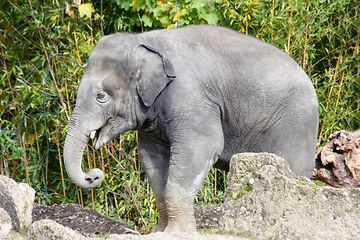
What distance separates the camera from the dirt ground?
5363 mm

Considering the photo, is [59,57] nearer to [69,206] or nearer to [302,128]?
[69,206]

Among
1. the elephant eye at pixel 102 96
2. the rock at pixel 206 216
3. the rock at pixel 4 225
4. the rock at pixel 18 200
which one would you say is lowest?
the rock at pixel 206 216

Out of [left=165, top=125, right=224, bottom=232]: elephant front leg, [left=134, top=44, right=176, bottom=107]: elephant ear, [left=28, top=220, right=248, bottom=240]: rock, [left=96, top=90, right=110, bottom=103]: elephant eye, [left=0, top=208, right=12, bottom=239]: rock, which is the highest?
[left=134, top=44, right=176, bottom=107]: elephant ear

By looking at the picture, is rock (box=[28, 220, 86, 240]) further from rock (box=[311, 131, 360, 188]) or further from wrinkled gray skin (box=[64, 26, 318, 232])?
rock (box=[311, 131, 360, 188])

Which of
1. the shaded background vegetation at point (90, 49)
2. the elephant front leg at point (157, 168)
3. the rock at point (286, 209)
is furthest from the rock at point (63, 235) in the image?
the shaded background vegetation at point (90, 49)

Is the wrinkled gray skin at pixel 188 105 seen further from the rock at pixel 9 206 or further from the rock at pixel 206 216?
the rock at pixel 206 216

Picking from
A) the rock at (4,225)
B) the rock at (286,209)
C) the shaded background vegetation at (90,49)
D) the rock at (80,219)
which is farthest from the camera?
the shaded background vegetation at (90,49)

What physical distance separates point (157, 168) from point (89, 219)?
5.31 feet

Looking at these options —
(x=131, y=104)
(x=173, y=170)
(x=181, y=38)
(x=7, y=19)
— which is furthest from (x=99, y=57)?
(x=7, y=19)

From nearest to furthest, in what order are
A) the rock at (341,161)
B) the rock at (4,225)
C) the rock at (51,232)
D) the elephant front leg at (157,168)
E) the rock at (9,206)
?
the rock at (51,232) → the rock at (4,225) → the rock at (9,206) → the elephant front leg at (157,168) → the rock at (341,161)

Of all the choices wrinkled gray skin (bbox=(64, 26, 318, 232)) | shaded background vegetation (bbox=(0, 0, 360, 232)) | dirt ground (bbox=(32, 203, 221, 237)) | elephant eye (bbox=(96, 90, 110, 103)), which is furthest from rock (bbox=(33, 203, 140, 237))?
elephant eye (bbox=(96, 90, 110, 103))

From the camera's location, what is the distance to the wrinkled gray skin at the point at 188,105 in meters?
3.84

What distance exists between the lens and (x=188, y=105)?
3832 mm

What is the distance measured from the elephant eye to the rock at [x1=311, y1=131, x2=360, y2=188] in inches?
91.3
